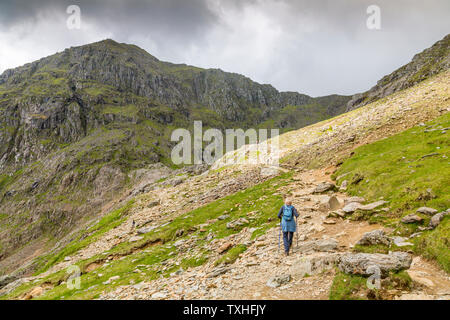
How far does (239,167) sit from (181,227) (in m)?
22.7

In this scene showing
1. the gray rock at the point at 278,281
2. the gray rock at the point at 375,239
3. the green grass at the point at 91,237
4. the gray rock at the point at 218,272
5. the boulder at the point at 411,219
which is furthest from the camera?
the green grass at the point at 91,237

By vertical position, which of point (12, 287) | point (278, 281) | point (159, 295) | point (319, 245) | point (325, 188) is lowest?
point (12, 287)

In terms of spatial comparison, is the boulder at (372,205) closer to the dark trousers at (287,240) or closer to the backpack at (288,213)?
the backpack at (288,213)

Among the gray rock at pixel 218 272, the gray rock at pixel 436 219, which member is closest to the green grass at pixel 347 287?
the gray rock at pixel 436 219

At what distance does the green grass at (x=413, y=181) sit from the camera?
33.0 ft

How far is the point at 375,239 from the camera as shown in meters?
11.5

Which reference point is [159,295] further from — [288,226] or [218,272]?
[288,226]

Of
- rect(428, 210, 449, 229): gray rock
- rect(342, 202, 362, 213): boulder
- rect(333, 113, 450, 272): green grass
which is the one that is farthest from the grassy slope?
rect(428, 210, 449, 229): gray rock

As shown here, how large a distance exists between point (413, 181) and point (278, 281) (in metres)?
12.1

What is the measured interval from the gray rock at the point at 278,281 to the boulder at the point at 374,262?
2.37 metres

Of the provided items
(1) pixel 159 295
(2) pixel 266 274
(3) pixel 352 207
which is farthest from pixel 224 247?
(3) pixel 352 207
